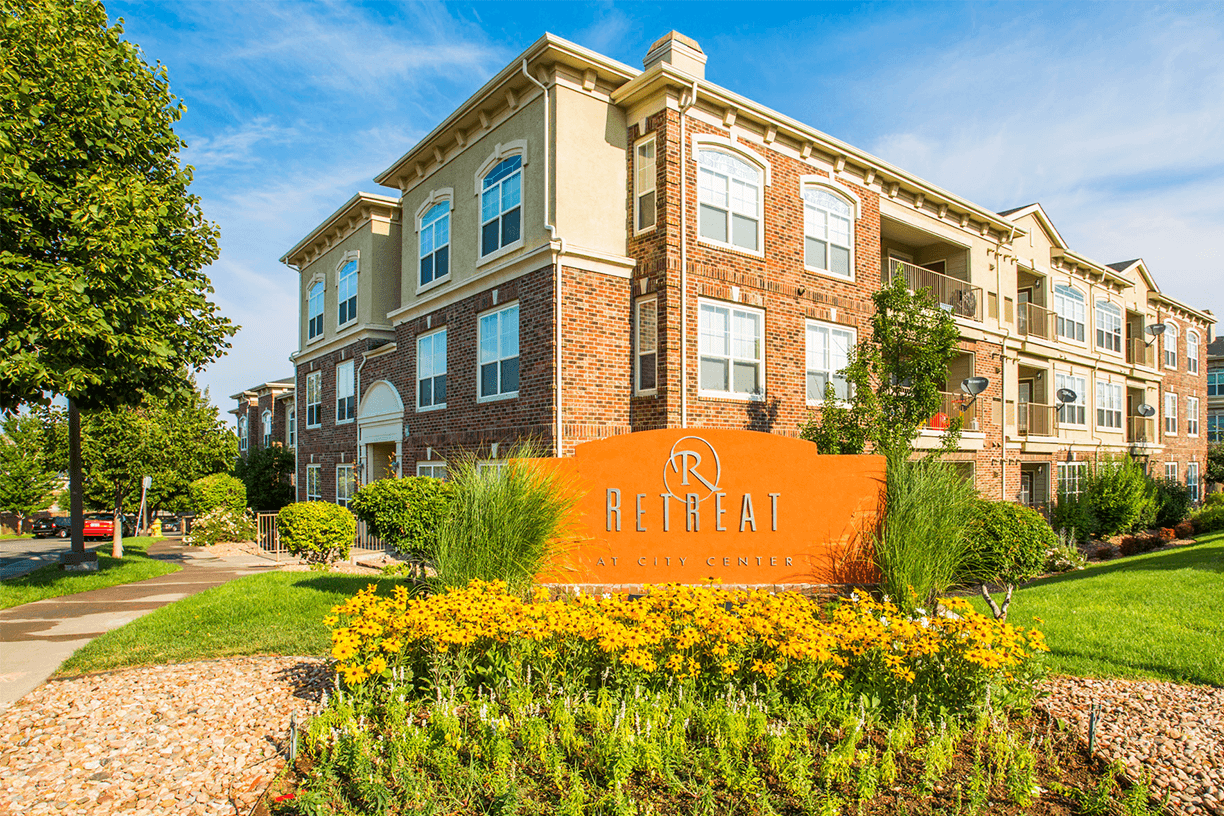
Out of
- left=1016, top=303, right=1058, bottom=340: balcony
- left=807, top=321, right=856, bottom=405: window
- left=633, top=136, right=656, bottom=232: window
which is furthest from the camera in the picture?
left=1016, top=303, right=1058, bottom=340: balcony

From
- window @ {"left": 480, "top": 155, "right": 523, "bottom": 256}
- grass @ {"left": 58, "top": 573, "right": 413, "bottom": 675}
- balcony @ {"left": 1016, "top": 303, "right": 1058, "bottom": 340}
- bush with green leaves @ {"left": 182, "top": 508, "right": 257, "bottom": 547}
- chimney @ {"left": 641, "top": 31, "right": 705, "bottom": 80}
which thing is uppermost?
chimney @ {"left": 641, "top": 31, "right": 705, "bottom": 80}

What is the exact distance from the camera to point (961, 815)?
4.31 metres

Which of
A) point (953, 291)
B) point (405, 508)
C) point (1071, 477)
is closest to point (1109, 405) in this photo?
point (1071, 477)

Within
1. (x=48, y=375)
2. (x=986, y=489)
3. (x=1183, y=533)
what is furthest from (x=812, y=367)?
(x=1183, y=533)

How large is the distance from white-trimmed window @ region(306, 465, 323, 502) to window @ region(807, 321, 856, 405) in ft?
60.5

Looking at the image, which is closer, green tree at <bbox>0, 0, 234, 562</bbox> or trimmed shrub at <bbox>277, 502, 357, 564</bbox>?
green tree at <bbox>0, 0, 234, 562</bbox>

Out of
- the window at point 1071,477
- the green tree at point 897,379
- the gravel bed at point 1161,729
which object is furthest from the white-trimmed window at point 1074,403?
the gravel bed at point 1161,729

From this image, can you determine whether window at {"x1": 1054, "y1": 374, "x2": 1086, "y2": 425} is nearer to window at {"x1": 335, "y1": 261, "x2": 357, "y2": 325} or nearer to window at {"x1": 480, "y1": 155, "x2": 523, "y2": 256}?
window at {"x1": 480, "y1": 155, "x2": 523, "y2": 256}

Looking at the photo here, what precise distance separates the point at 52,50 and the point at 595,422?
10564 millimetres

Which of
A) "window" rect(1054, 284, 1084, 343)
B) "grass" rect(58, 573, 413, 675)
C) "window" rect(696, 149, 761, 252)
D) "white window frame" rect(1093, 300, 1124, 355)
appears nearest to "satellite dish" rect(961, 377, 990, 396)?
"window" rect(696, 149, 761, 252)

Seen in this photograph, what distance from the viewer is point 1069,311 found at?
90.9 feet

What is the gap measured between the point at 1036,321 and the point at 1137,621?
19.7m

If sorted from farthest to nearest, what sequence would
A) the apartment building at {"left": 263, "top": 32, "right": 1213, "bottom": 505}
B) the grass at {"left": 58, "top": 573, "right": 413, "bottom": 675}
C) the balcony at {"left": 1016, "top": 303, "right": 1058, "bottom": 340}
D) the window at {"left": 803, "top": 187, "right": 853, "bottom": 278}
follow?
the balcony at {"left": 1016, "top": 303, "right": 1058, "bottom": 340} < the window at {"left": 803, "top": 187, "right": 853, "bottom": 278} < the apartment building at {"left": 263, "top": 32, "right": 1213, "bottom": 505} < the grass at {"left": 58, "top": 573, "right": 413, "bottom": 675}

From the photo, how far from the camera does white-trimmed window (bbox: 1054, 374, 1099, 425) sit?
87.7 ft
